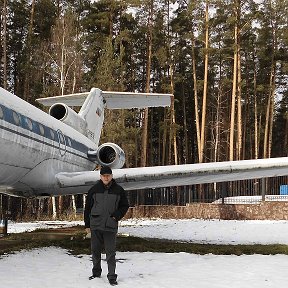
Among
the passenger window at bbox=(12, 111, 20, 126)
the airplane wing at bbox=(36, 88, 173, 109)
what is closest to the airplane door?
the passenger window at bbox=(12, 111, 20, 126)

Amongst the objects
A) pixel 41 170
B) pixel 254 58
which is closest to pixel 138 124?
pixel 254 58

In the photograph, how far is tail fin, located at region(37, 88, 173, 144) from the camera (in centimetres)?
1750

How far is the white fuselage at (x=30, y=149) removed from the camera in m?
9.55

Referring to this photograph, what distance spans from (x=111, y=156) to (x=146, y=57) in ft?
86.7

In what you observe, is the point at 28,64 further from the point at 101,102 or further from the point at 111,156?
the point at 111,156

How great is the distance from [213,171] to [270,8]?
104 ft

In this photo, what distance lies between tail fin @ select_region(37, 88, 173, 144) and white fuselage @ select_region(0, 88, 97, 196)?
13.5 ft

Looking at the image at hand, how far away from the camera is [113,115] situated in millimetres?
32344

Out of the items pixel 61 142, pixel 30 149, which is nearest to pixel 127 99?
pixel 61 142

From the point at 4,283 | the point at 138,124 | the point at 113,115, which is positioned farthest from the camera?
the point at 138,124

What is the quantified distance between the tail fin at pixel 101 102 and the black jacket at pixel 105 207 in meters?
10.1

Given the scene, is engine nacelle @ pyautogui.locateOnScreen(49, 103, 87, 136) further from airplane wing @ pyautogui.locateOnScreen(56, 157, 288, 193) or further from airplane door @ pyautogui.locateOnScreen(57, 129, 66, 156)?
airplane wing @ pyautogui.locateOnScreen(56, 157, 288, 193)

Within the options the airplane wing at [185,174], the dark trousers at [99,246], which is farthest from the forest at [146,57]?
the dark trousers at [99,246]

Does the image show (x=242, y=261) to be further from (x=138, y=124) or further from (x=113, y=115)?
Answer: (x=138, y=124)
